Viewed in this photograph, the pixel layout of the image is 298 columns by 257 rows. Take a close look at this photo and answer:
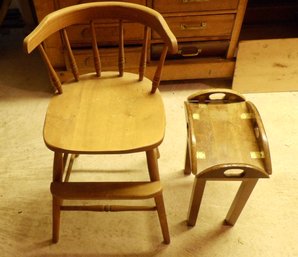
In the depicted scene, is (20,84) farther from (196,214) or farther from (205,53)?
(196,214)

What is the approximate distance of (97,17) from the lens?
1.10m

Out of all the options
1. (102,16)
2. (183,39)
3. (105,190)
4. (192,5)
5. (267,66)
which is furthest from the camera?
(267,66)

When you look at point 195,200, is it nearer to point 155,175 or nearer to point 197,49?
point 155,175

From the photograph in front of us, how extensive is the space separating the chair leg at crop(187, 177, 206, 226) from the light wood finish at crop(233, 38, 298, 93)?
93 cm

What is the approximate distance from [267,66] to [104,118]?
117cm

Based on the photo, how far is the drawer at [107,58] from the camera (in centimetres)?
161

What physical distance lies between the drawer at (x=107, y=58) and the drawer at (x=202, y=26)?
15cm

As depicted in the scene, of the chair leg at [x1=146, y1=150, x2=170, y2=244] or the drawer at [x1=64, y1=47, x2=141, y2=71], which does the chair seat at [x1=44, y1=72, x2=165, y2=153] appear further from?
the drawer at [x1=64, y1=47, x2=141, y2=71]

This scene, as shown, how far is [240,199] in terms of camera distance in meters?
1.09

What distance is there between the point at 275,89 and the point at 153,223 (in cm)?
115

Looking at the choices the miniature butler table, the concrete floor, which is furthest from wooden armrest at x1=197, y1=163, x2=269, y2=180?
the concrete floor

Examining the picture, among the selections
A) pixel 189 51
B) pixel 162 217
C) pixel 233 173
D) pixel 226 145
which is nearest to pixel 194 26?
pixel 189 51

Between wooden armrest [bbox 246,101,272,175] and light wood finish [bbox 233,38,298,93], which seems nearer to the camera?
wooden armrest [bbox 246,101,272,175]

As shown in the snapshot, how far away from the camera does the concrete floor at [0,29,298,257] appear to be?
1152mm
